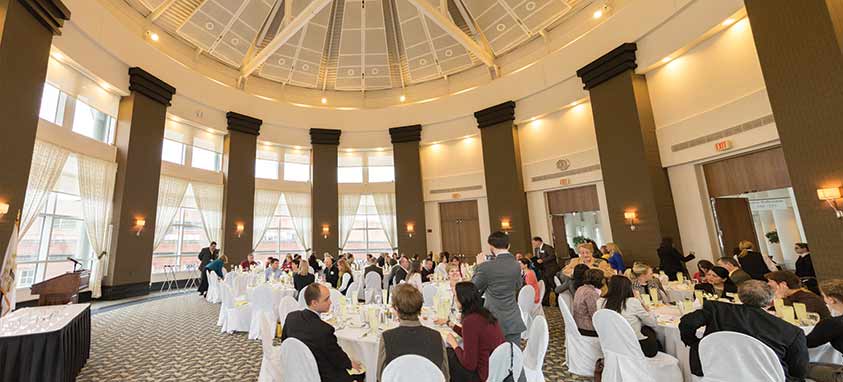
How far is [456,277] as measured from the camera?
4777mm

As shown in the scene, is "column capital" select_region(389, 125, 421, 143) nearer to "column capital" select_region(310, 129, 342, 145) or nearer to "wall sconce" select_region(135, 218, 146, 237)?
"column capital" select_region(310, 129, 342, 145)

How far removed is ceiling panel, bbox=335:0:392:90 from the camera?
39.2 ft

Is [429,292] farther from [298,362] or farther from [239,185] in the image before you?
[239,185]

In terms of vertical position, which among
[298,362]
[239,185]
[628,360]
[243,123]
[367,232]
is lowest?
[628,360]

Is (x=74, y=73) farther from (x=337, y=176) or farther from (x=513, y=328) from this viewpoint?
(x=513, y=328)

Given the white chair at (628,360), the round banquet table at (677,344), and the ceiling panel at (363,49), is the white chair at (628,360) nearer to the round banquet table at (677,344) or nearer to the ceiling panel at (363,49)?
the round banquet table at (677,344)

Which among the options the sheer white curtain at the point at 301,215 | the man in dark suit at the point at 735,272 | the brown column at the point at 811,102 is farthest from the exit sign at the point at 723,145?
the sheer white curtain at the point at 301,215

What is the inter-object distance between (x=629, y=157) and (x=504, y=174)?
162 inches

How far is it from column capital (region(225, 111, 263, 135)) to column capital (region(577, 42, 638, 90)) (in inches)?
459

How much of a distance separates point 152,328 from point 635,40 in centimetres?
1287

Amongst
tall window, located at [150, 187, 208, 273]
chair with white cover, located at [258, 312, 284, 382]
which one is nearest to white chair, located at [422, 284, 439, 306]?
chair with white cover, located at [258, 312, 284, 382]

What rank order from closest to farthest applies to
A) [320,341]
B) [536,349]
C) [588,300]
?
[320,341], [536,349], [588,300]

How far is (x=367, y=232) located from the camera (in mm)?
14359

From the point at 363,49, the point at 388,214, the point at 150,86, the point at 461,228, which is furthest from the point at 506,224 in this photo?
the point at 150,86
